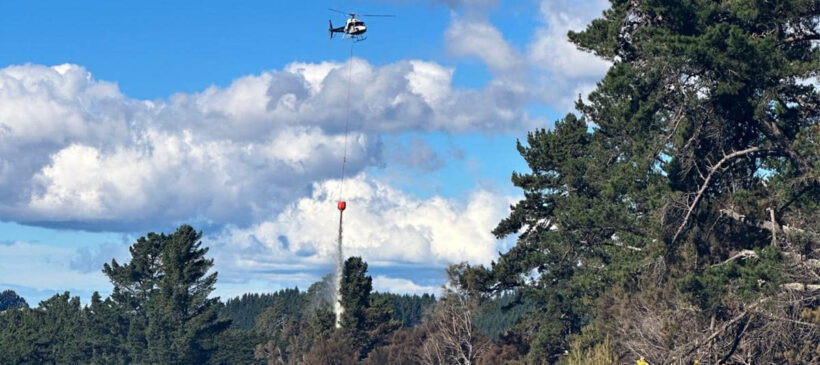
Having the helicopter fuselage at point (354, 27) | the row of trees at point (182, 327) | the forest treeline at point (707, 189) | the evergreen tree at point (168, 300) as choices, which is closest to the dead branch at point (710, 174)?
the forest treeline at point (707, 189)

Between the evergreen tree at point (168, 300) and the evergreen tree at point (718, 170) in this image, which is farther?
the evergreen tree at point (168, 300)

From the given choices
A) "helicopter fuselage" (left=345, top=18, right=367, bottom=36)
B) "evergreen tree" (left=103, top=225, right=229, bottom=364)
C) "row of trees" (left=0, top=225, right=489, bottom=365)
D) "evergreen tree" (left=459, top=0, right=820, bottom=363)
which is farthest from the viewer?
"evergreen tree" (left=103, top=225, right=229, bottom=364)

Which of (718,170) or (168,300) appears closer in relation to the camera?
(718,170)

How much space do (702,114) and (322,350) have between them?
5486 centimetres

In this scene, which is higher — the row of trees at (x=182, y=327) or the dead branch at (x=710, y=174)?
the row of trees at (x=182, y=327)

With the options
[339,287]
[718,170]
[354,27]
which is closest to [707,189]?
[718,170]

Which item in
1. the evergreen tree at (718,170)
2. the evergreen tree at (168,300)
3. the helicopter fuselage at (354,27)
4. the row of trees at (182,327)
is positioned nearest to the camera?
the evergreen tree at (718,170)

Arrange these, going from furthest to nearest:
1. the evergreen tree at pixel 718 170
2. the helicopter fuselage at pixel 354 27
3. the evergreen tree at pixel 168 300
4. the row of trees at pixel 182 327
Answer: the evergreen tree at pixel 168 300 → the row of trees at pixel 182 327 → the helicopter fuselage at pixel 354 27 → the evergreen tree at pixel 718 170

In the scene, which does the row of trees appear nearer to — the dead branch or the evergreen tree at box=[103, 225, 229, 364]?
the evergreen tree at box=[103, 225, 229, 364]

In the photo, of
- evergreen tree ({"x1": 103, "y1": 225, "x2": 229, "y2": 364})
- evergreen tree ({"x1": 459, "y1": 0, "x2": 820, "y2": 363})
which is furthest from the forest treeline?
evergreen tree ({"x1": 103, "y1": 225, "x2": 229, "y2": 364})

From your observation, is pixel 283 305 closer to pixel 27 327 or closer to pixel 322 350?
pixel 27 327

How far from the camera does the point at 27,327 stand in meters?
123

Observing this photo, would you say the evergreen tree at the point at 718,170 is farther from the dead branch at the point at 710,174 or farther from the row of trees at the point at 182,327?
the row of trees at the point at 182,327

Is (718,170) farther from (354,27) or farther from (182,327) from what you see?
(182,327)
